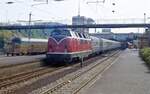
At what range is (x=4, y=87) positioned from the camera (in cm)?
1716

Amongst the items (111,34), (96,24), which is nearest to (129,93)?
(96,24)

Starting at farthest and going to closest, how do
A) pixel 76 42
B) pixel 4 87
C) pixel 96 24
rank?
1. pixel 96 24
2. pixel 76 42
3. pixel 4 87

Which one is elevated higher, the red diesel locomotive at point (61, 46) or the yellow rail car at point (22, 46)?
the red diesel locomotive at point (61, 46)

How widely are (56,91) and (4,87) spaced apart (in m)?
2.65

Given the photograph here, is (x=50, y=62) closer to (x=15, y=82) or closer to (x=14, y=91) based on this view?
(x=15, y=82)

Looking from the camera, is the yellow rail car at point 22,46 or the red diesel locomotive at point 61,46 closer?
the red diesel locomotive at point 61,46

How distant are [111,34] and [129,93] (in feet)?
429

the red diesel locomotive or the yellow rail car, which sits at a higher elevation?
the red diesel locomotive

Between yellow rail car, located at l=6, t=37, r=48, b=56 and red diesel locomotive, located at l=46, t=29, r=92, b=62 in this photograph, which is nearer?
red diesel locomotive, located at l=46, t=29, r=92, b=62

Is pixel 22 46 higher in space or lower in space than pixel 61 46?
lower

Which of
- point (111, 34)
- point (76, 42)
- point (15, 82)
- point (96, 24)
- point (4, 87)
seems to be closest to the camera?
point (4, 87)

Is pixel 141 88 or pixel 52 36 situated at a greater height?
pixel 52 36

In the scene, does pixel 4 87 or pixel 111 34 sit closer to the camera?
pixel 4 87

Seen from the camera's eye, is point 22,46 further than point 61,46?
Yes
